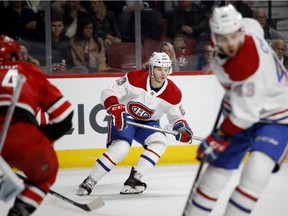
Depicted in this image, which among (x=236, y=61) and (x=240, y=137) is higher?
(x=236, y=61)

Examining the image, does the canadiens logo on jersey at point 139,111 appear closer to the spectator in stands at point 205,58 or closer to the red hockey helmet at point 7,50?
the spectator in stands at point 205,58

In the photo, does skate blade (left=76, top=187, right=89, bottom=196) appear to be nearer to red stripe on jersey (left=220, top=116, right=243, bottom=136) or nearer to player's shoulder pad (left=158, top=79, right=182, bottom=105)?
player's shoulder pad (left=158, top=79, right=182, bottom=105)

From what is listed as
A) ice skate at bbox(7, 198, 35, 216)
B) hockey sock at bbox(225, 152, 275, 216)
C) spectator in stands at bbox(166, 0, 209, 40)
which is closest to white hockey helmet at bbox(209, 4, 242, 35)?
hockey sock at bbox(225, 152, 275, 216)

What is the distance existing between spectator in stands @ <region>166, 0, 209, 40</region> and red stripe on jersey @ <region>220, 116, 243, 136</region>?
3.60m

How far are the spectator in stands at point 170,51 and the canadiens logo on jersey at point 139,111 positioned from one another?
1.40 meters

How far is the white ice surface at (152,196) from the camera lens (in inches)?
178

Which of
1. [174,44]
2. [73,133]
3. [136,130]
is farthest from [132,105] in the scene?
[174,44]

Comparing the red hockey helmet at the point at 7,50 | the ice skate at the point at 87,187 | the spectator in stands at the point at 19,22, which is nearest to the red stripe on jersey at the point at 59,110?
the red hockey helmet at the point at 7,50

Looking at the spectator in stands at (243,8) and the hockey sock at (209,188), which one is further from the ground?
the spectator in stands at (243,8)

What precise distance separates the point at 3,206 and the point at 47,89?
1.49 m

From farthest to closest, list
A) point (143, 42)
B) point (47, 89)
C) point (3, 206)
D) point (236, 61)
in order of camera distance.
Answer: point (143, 42) < point (3, 206) < point (47, 89) < point (236, 61)

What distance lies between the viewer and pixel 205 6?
686 cm

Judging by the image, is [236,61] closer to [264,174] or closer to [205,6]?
[264,174]

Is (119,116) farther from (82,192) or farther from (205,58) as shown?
(205,58)
